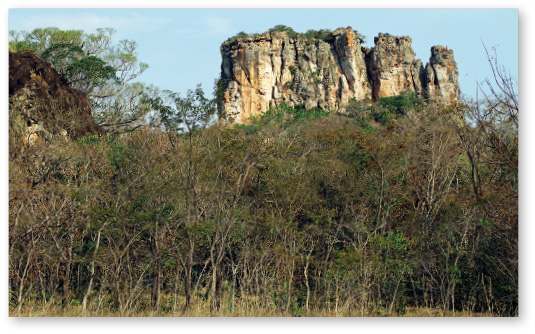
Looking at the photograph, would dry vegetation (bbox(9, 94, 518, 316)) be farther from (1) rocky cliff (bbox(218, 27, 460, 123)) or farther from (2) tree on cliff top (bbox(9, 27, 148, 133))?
(1) rocky cliff (bbox(218, 27, 460, 123))

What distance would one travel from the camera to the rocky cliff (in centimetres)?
4622

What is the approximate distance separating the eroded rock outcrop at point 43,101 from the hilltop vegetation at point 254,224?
45 centimetres

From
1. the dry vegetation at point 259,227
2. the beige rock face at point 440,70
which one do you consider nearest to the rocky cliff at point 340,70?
the beige rock face at point 440,70

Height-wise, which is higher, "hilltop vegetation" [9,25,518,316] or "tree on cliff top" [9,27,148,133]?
"tree on cliff top" [9,27,148,133]

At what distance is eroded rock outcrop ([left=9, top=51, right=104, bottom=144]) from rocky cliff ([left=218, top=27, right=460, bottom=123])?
33.9 m

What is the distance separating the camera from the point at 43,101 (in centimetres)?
1016

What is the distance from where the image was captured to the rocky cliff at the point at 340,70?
46219 mm

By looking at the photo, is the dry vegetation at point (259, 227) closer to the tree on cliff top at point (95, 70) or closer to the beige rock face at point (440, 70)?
the tree on cliff top at point (95, 70)

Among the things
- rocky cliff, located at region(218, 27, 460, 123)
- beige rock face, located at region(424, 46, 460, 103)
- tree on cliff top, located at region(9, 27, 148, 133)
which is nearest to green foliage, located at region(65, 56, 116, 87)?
tree on cliff top, located at region(9, 27, 148, 133)

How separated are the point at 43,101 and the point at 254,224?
4499 mm

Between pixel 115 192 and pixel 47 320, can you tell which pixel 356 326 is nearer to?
pixel 47 320

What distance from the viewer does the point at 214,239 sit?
28.4ft

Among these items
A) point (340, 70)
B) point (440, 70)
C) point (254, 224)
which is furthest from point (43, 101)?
point (440, 70)

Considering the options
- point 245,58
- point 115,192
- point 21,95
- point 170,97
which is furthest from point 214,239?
point 245,58
